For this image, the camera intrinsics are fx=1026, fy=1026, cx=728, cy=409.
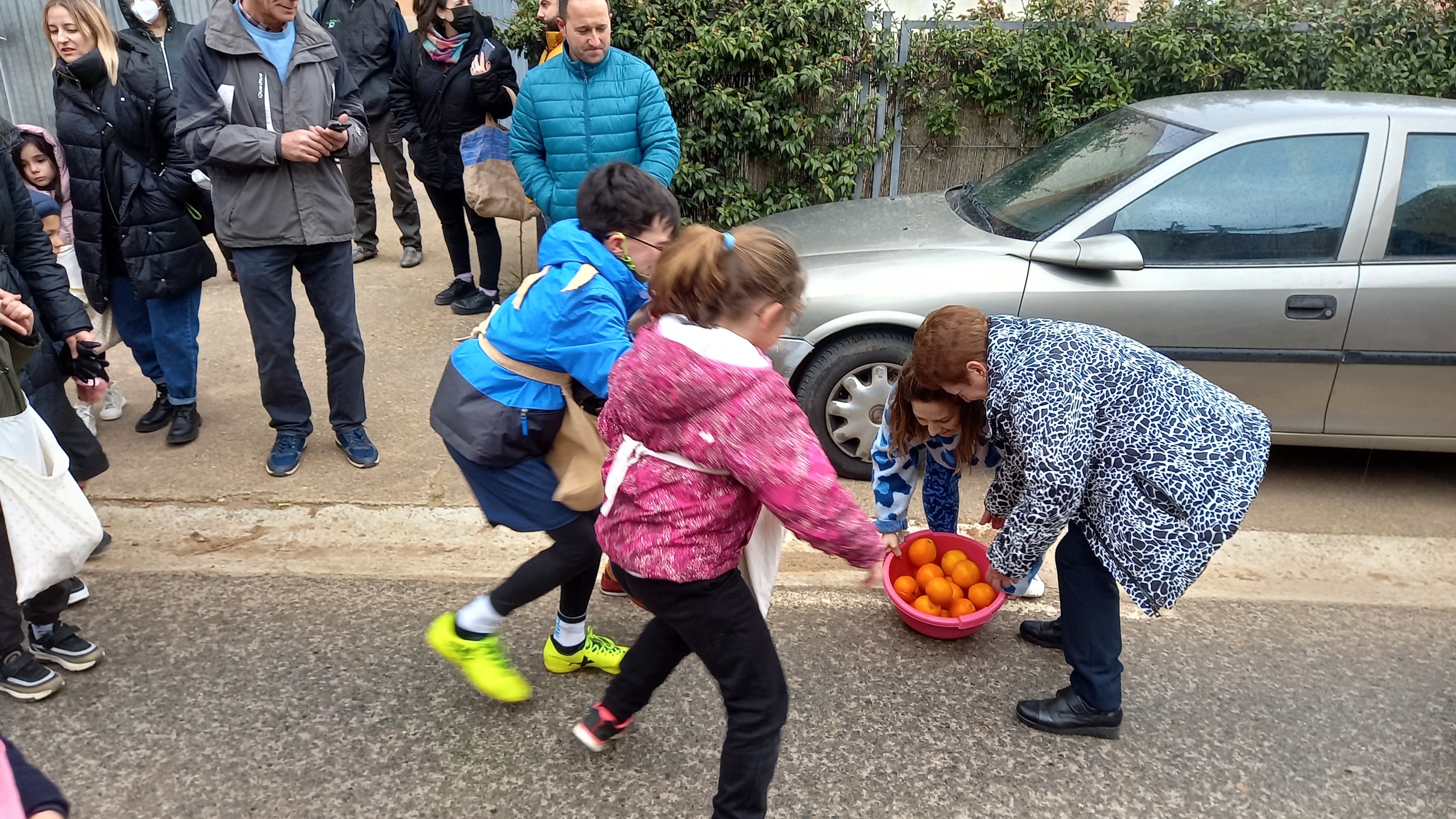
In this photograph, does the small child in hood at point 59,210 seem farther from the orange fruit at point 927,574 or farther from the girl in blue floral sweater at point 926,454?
the orange fruit at point 927,574

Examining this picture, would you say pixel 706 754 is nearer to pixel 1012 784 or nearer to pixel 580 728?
pixel 580 728

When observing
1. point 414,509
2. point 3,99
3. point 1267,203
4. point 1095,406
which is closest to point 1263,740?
point 1095,406

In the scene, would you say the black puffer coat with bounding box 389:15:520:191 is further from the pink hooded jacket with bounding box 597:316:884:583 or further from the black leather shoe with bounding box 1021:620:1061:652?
the pink hooded jacket with bounding box 597:316:884:583

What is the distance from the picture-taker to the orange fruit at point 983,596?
3281 mm

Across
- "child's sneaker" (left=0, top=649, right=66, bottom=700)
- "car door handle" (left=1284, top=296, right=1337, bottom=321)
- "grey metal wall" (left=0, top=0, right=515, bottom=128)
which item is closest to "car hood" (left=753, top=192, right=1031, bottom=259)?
"car door handle" (left=1284, top=296, right=1337, bottom=321)

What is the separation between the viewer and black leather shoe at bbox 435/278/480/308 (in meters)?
6.51

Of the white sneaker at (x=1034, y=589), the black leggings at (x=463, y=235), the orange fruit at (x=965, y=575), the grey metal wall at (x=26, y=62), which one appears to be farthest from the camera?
the grey metal wall at (x=26, y=62)

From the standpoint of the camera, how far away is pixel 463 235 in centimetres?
653

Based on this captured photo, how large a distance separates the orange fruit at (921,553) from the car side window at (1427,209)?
2282 millimetres

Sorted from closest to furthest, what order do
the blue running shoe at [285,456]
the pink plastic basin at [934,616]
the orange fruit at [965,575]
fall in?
1. the pink plastic basin at [934,616]
2. the orange fruit at [965,575]
3. the blue running shoe at [285,456]

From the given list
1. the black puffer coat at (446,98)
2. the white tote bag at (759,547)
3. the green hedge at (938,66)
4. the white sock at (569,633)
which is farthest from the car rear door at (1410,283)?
the black puffer coat at (446,98)

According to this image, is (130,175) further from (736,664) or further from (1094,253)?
(1094,253)

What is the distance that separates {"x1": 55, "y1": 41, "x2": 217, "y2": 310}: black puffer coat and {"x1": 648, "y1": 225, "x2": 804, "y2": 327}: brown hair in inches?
122

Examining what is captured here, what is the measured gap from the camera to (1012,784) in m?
2.78
